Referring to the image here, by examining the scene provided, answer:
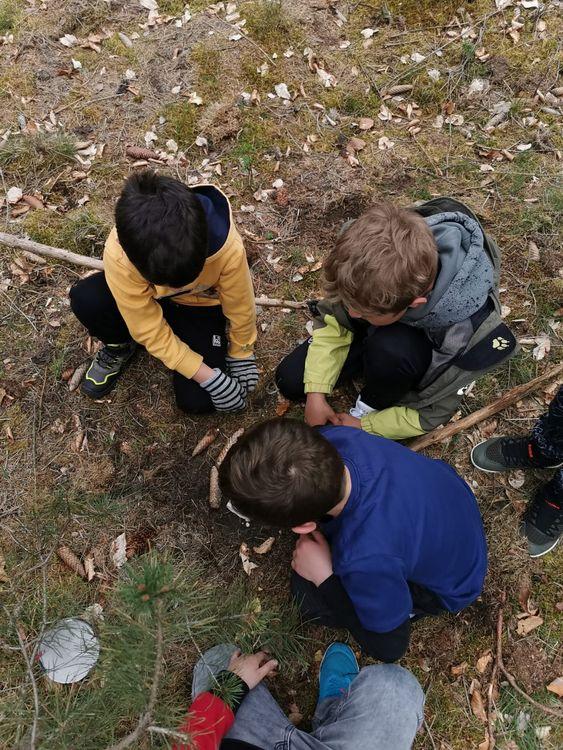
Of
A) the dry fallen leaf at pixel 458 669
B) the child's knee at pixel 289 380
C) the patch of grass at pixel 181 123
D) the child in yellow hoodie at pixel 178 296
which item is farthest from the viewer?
the patch of grass at pixel 181 123

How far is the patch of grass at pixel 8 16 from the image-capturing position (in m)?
4.34

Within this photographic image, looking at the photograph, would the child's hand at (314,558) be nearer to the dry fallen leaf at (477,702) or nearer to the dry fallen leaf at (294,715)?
the dry fallen leaf at (294,715)

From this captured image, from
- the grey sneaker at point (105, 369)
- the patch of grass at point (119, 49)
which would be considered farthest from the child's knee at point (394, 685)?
the patch of grass at point (119, 49)

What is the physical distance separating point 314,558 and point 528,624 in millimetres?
1351

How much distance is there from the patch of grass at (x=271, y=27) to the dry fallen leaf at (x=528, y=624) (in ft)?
14.8

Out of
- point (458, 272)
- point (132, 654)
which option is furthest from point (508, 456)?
point (132, 654)

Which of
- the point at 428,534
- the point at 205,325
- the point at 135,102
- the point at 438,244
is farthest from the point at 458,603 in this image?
the point at 135,102

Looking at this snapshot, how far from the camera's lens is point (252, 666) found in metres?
2.51

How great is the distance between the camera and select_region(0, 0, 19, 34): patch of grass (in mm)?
4340

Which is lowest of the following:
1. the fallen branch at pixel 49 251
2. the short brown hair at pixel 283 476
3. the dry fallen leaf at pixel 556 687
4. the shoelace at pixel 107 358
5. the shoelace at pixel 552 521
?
the dry fallen leaf at pixel 556 687

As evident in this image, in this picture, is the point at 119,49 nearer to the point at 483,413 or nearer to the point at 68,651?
the point at 483,413

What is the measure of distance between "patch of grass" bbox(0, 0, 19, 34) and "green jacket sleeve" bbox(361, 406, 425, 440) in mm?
4585

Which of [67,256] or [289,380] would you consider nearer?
[289,380]

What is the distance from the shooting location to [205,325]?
9.93ft
